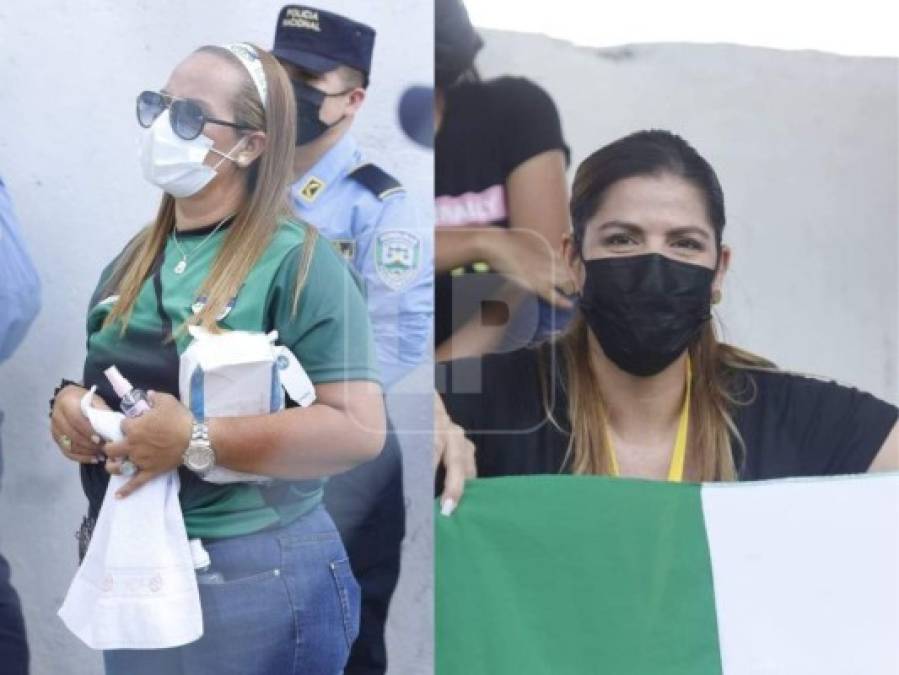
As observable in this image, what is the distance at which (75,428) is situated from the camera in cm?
238

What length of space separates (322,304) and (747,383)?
76 centimetres

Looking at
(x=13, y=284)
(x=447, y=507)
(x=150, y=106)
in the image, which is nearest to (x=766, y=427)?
(x=447, y=507)

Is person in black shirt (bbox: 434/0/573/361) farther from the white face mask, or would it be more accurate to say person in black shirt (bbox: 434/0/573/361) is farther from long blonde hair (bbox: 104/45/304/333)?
the white face mask

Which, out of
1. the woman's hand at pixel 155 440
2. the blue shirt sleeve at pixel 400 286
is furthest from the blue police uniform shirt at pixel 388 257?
the woman's hand at pixel 155 440

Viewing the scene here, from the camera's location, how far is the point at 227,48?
2330 millimetres

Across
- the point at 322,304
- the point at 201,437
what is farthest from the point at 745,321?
the point at 201,437

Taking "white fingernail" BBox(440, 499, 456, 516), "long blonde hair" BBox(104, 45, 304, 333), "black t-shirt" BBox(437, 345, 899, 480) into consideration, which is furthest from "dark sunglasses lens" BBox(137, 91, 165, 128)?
"white fingernail" BBox(440, 499, 456, 516)

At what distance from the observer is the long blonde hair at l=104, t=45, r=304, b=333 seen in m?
2.33

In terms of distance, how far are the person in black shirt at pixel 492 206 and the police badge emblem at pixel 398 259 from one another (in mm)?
44

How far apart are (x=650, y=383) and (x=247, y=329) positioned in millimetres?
707

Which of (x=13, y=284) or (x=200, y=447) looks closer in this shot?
(x=200, y=447)

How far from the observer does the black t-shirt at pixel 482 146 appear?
89.7 inches

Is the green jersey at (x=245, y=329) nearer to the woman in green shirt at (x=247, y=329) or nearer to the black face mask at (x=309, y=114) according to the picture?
the woman in green shirt at (x=247, y=329)

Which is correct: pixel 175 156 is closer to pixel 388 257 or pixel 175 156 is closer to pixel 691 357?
pixel 388 257
